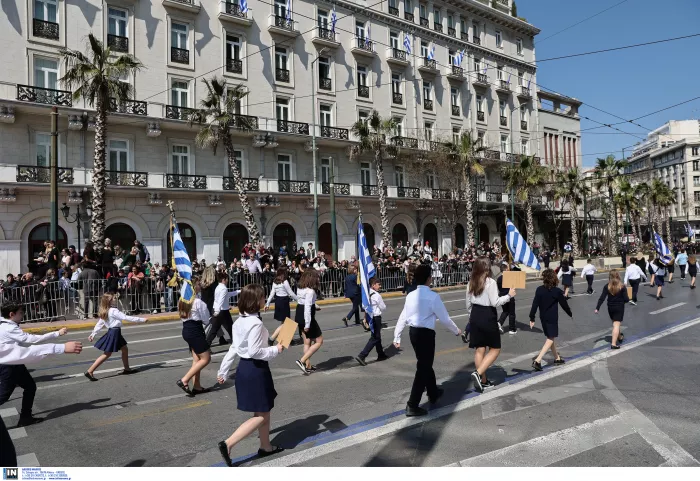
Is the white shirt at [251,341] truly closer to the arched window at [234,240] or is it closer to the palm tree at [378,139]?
the arched window at [234,240]

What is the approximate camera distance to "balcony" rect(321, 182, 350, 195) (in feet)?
106

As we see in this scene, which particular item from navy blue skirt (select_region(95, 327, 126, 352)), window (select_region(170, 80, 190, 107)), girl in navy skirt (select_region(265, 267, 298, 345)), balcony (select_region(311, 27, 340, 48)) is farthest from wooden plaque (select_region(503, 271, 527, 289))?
balcony (select_region(311, 27, 340, 48))

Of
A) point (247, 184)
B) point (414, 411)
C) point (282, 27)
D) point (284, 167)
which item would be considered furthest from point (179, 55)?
point (414, 411)

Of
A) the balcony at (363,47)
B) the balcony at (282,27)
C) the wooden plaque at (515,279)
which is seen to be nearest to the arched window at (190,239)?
the balcony at (282,27)

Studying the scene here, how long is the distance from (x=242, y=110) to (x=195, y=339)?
2380cm

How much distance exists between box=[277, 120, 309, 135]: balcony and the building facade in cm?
10

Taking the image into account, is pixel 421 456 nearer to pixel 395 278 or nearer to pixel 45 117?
pixel 395 278

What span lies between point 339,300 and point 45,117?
52.7 feet

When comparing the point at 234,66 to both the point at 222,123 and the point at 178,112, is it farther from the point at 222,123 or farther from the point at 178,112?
the point at 222,123

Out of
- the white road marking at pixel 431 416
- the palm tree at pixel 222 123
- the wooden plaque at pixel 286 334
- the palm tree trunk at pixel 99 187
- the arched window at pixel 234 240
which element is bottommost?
the white road marking at pixel 431 416

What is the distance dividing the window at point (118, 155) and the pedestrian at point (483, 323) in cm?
2300

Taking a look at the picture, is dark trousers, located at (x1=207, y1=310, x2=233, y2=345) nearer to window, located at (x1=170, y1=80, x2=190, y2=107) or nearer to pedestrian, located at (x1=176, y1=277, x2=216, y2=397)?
pedestrian, located at (x1=176, y1=277, x2=216, y2=397)

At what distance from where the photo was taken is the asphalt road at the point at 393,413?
15.9ft

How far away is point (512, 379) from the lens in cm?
746
